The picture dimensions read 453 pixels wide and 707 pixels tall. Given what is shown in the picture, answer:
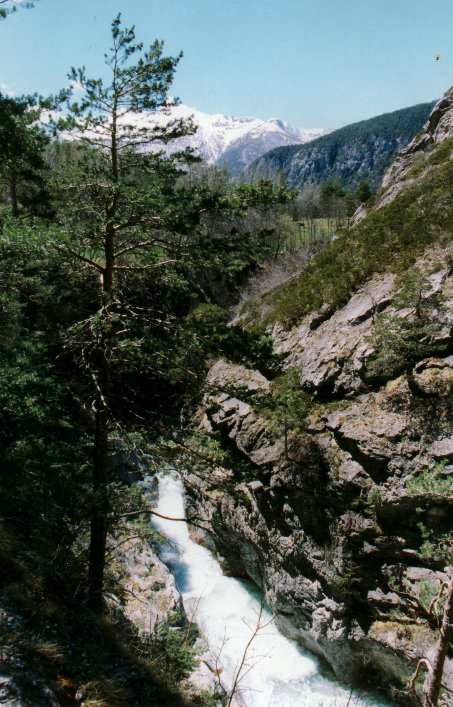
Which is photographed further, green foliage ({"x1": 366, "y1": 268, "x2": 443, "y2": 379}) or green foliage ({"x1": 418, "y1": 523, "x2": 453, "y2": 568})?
green foliage ({"x1": 366, "y1": 268, "x2": 443, "y2": 379})

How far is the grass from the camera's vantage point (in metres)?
15.0

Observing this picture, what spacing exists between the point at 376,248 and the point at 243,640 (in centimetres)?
1530

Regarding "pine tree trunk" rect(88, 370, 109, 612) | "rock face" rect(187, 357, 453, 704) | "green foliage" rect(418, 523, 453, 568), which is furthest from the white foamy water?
"green foliage" rect(418, 523, 453, 568)

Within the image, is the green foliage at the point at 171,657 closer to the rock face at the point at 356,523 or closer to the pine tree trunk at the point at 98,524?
the pine tree trunk at the point at 98,524

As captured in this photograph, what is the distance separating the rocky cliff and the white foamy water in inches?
22.9

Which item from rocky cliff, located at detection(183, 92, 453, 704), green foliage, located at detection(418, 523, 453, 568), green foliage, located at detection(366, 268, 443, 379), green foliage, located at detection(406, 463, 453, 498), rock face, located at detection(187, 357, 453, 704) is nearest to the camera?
green foliage, located at detection(406, 463, 453, 498)

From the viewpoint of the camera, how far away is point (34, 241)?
684 cm

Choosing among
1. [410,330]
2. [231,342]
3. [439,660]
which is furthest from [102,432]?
[410,330]

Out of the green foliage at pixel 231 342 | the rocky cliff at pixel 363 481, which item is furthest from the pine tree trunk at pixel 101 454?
the rocky cliff at pixel 363 481

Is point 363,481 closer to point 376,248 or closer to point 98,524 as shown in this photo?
point 98,524

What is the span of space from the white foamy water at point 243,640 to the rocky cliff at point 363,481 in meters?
0.58

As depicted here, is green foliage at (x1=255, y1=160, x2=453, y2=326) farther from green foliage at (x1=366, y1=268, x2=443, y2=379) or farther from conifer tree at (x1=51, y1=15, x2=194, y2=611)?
conifer tree at (x1=51, y1=15, x2=194, y2=611)

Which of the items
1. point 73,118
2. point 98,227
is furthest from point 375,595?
point 73,118

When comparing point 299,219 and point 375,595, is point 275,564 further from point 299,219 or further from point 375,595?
point 299,219
